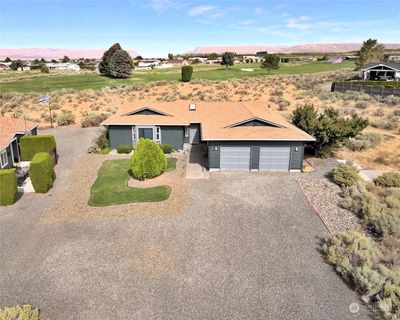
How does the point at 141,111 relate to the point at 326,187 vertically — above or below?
above

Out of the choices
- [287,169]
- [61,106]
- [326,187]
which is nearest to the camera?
[326,187]

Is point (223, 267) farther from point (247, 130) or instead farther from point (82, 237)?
point (247, 130)

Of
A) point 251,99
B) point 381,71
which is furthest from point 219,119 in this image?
point 381,71

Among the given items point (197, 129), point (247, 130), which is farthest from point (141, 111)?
point (247, 130)

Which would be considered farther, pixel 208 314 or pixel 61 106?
pixel 61 106

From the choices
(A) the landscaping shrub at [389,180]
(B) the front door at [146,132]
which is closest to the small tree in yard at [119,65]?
(B) the front door at [146,132]

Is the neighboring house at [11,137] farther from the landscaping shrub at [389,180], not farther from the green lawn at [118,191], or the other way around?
the landscaping shrub at [389,180]
